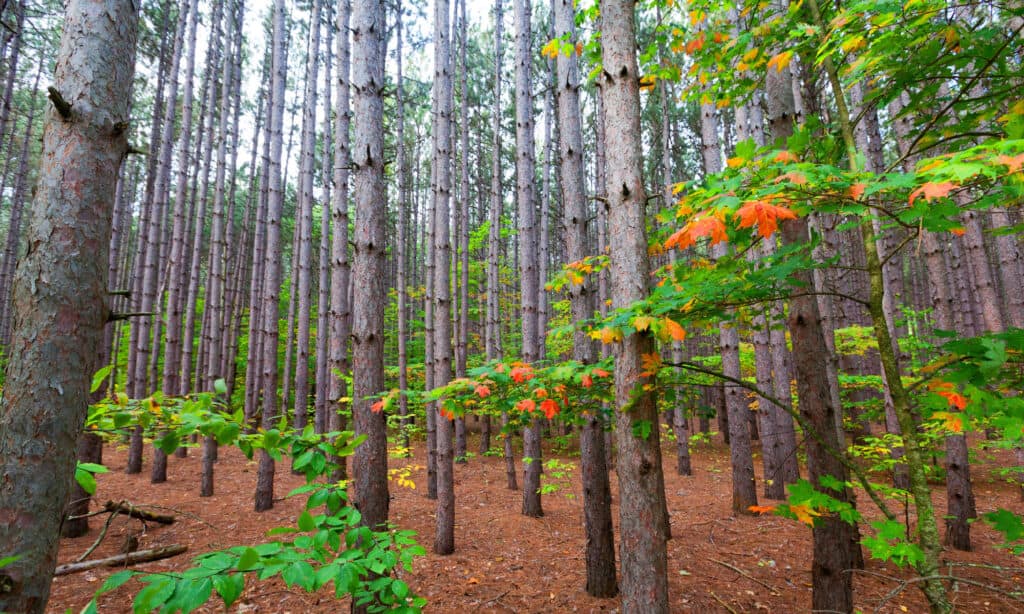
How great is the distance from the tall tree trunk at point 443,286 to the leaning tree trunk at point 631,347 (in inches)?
138

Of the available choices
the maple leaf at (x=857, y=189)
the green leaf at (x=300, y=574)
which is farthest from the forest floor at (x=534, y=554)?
the maple leaf at (x=857, y=189)

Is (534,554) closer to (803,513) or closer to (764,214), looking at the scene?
(803,513)

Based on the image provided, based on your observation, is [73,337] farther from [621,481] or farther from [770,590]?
[770,590]

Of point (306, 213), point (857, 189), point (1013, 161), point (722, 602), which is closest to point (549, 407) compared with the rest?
point (857, 189)

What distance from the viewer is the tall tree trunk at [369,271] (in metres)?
3.93

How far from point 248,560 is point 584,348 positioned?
3.94 m

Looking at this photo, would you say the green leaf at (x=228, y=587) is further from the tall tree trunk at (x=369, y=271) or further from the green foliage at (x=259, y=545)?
the tall tree trunk at (x=369, y=271)

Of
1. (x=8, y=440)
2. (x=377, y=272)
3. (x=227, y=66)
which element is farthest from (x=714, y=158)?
(x=227, y=66)

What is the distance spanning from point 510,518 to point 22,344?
270 inches

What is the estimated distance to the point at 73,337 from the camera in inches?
62.3

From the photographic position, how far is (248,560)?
133 centimetres

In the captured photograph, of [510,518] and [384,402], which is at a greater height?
[384,402]

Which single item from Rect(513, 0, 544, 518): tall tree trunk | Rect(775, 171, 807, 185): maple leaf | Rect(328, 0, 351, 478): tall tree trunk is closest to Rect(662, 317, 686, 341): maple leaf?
Rect(775, 171, 807, 185): maple leaf

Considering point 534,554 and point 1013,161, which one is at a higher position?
point 1013,161
